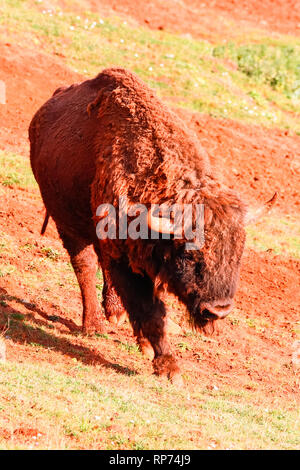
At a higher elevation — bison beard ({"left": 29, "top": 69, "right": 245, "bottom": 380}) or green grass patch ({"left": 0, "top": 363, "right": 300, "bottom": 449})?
bison beard ({"left": 29, "top": 69, "right": 245, "bottom": 380})

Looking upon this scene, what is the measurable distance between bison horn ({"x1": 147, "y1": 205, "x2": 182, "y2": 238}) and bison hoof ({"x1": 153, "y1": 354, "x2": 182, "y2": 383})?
4.40ft

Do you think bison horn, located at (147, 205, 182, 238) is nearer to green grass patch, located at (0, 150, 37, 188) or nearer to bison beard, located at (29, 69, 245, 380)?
bison beard, located at (29, 69, 245, 380)

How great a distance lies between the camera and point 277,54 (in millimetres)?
23688

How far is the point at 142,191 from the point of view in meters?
A: 6.72

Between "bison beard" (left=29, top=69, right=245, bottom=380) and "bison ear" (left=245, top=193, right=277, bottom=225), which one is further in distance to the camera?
"bison ear" (left=245, top=193, right=277, bottom=225)

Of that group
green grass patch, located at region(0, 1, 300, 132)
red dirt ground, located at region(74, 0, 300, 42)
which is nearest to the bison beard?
green grass patch, located at region(0, 1, 300, 132)

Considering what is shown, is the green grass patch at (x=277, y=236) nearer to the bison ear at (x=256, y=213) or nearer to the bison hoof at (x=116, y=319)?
the bison hoof at (x=116, y=319)

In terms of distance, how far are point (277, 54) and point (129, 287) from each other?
708 inches

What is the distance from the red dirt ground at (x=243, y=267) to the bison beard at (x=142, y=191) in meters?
0.49

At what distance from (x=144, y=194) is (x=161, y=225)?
40 centimetres

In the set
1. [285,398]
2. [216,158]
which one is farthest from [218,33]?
[285,398]

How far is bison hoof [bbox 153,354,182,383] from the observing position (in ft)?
23.5

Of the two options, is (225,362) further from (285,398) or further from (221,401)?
(221,401)
